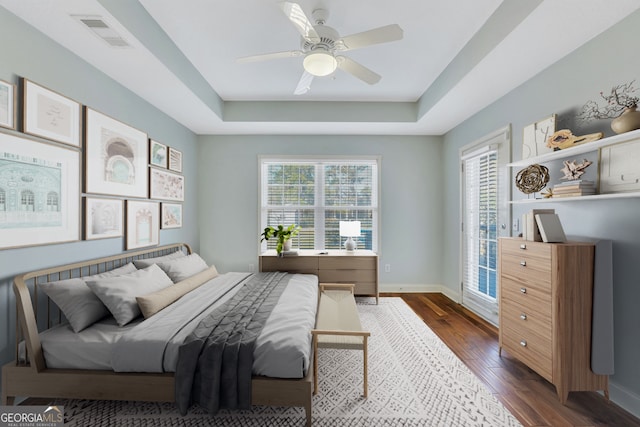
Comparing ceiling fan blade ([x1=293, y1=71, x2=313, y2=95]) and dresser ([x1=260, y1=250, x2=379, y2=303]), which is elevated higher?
ceiling fan blade ([x1=293, y1=71, x2=313, y2=95])

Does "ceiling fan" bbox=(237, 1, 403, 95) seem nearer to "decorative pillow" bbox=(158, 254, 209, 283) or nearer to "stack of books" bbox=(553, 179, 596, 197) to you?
"stack of books" bbox=(553, 179, 596, 197)

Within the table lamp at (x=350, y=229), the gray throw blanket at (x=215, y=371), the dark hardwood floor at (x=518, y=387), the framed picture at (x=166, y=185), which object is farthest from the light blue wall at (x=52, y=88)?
the dark hardwood floor at (x=518, y=387)

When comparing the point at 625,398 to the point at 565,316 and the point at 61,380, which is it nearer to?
the point at 565,316

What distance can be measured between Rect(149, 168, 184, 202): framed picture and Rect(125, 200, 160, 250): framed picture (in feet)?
0.48

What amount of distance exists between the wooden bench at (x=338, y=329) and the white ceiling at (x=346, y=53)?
2.38 meters

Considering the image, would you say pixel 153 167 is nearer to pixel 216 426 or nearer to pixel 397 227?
pixel 216 426

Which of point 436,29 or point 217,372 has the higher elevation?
point 436,29

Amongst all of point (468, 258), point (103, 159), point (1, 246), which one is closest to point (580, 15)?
point (468, 258)

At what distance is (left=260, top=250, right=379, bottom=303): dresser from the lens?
3809 millimetres

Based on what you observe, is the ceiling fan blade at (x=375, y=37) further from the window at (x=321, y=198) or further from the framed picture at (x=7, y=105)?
the window at (x=321, y=198)

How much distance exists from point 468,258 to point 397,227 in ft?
3.67

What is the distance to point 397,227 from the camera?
14.4 feet

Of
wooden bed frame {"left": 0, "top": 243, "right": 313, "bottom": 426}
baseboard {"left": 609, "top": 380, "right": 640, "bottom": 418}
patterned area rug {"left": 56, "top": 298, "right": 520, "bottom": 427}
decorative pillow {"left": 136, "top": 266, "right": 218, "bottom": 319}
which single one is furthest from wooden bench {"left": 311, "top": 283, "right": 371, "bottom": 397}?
baseboard {"left": 609, "top": 380, "right": 640, "bottom": 418}

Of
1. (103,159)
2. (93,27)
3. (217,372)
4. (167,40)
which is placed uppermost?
(167,40)
